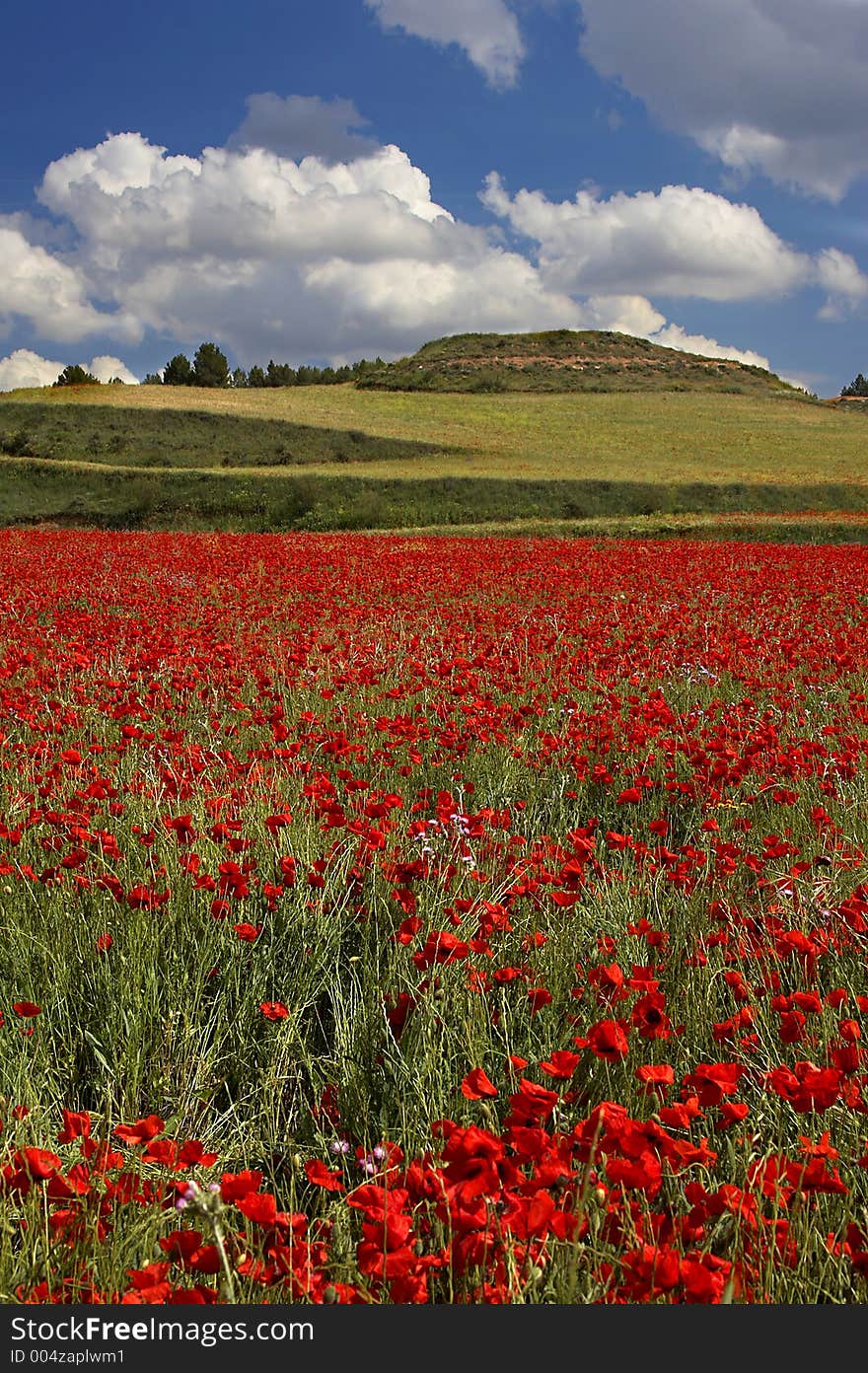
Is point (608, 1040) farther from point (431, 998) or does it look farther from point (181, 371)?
point (181, 371)

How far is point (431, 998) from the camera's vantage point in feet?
7.86

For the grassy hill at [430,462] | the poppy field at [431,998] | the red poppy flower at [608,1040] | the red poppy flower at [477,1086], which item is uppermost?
the grassy hill at [430,462]

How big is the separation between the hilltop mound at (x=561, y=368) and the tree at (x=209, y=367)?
751 inches

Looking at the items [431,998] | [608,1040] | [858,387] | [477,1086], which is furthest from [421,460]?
[858,387]

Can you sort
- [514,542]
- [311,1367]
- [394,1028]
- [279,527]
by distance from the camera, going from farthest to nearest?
[279,527]
[514,542]
[394,1028]
[311,1367]

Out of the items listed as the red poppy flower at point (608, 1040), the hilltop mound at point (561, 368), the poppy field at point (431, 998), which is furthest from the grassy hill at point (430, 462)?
the red poppy flower at point (608, 1040)

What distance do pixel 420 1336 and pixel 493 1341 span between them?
12 cm

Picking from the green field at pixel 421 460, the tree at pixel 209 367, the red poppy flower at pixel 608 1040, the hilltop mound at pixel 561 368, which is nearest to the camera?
the red poppy flower at pixel 608 1040

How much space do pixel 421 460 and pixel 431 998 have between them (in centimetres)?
4486

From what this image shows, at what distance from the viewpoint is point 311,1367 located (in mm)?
1422

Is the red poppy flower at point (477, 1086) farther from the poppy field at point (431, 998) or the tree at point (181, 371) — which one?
the tree at point (181, 371)

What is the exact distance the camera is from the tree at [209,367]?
98250 mm

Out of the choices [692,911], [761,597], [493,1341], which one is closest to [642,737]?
[692,911]

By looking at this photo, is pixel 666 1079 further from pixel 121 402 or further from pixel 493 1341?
pixel 121 402
